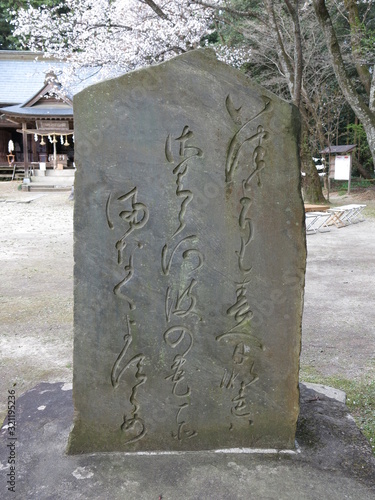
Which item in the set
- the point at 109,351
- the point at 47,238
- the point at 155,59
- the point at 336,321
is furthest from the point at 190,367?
the point at 155,59

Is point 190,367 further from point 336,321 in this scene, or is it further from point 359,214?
point 359,214

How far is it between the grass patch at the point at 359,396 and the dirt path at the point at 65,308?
0.16 metres

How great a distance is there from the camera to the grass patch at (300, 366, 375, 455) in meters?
3.05

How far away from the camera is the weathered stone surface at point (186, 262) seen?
2.12 meters

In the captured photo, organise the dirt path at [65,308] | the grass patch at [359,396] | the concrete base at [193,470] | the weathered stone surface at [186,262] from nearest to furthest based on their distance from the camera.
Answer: the concrete base at [193,470], the weathered stone surface at [186,262], the grass patch at [359,396], the dirt path at [65,308]

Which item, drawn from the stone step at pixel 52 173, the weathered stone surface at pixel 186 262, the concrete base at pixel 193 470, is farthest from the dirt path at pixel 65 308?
the stone step at pixel 52 173

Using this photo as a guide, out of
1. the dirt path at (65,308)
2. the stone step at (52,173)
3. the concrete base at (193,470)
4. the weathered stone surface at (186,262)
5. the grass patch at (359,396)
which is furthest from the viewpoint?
the stone step at (52,173)

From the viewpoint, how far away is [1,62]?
30922mm

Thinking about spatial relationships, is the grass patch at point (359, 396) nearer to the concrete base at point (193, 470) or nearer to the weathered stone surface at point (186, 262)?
the concrete base at point (193, 470)

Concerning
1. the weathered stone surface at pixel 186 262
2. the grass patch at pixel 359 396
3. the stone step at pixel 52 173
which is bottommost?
the grass patch at pixel 359 396

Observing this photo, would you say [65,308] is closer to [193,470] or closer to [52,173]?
[193,470]

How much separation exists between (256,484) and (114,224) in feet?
4.51

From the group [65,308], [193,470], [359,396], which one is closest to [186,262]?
[193,470]

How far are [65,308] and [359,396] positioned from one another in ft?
11.8
